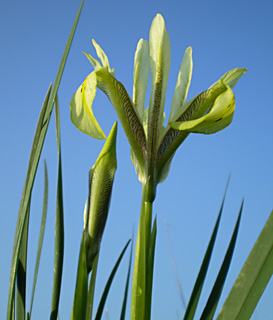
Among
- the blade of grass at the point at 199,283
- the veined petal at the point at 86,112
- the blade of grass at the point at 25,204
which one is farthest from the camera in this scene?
the blade of grass at the point at 199,283

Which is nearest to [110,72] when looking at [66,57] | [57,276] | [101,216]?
[66,57]

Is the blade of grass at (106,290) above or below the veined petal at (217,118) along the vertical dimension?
below

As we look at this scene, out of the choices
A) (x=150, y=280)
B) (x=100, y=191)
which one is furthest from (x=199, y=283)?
(x=100, y=191)

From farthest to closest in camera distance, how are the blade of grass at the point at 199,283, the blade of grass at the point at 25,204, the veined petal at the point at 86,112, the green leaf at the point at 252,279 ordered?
the blade of grass at the point at 199,283, the veined petal at the point at 86,112, the blade of grass at the point at 25,204, the green leaf at the point at 252,279

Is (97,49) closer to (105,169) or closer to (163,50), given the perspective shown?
(163,50)

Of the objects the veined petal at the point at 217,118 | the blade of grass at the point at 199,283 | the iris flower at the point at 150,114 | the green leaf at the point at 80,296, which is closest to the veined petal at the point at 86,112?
the iris flower at the point at 150,114

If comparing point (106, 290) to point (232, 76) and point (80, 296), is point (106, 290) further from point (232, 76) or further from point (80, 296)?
point (232, 76)

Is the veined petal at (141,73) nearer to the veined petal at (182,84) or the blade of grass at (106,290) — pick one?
the veined petal at (182,84)

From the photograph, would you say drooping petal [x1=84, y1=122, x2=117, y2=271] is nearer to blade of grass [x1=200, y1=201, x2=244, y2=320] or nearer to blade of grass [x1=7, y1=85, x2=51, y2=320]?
blade of grass [x1=7, y1=85, x2=51, y2=320]
